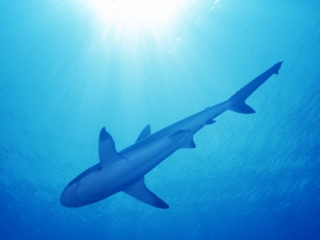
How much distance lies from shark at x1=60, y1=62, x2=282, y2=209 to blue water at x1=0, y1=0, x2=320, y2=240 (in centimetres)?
761

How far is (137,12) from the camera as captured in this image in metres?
10.6

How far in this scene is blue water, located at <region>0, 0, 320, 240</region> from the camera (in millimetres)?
11281

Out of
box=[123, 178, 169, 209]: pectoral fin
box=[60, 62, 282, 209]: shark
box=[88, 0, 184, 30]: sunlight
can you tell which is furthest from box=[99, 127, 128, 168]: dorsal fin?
box=[88, 0, 184, 30]: sunlight

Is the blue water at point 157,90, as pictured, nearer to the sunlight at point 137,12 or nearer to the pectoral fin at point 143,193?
the sunlight at point 137,12

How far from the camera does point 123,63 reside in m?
12.4

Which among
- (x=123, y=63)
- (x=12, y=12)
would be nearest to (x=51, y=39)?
(x=12, y=12)

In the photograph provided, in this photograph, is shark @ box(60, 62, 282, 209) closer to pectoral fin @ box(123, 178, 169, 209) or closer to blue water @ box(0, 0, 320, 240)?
pectoral fin @ box(123, 178, 169, 209)

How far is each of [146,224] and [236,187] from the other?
11897 mm

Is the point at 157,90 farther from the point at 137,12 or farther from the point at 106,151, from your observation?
the point at 106,151

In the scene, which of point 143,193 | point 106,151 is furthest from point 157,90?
point 106,151

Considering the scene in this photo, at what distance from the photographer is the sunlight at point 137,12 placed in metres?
10.3

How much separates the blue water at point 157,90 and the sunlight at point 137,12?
0.16 m

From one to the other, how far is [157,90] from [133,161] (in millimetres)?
9604

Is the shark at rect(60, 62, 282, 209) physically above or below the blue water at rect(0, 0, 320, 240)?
below
